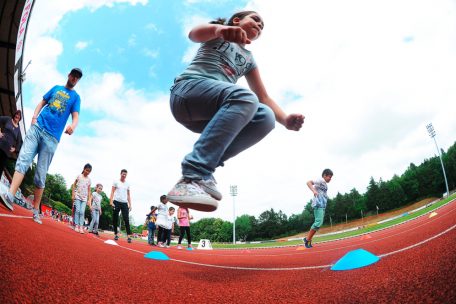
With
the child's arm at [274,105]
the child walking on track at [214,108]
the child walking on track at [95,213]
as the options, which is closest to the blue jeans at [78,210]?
the child walking on track at [95,213]

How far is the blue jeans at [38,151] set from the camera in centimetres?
379

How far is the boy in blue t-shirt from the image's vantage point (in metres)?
3.79

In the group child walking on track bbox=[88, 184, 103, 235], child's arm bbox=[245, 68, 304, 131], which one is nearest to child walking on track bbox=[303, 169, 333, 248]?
child's arm bbox=[245, 68, 304, 131]

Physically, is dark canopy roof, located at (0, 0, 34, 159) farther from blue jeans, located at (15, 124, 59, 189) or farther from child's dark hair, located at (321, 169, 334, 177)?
child's dark hair, located at (321, 169, 334, 177)

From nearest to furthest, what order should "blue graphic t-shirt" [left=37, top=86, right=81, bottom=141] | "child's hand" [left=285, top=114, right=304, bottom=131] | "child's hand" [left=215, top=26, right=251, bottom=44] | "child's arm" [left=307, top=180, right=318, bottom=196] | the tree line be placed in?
"child's hand" [left=215, top=26, right=251, bottom=44] < "child's hand" [left=285, top=114, right=304, bottom=131] < "blue graphic t-shirt" [left=37, top=86, right=81, bottom=141] < "child's arm" [left=307, top=180, right=318, bottom=196] < the tree line

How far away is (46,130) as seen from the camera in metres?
3.94

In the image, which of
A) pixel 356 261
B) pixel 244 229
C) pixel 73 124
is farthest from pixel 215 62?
pixel 244 229

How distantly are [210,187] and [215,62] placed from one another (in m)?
1.03

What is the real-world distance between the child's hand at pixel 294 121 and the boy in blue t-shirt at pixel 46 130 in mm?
3149

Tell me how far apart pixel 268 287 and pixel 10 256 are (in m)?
1.53

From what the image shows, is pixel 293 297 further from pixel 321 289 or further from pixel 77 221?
pixel 77 221

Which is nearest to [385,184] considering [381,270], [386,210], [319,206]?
[386,210]

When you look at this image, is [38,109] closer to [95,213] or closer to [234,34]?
[234,34]

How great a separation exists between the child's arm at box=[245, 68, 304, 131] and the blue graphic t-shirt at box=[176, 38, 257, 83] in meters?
0.38
